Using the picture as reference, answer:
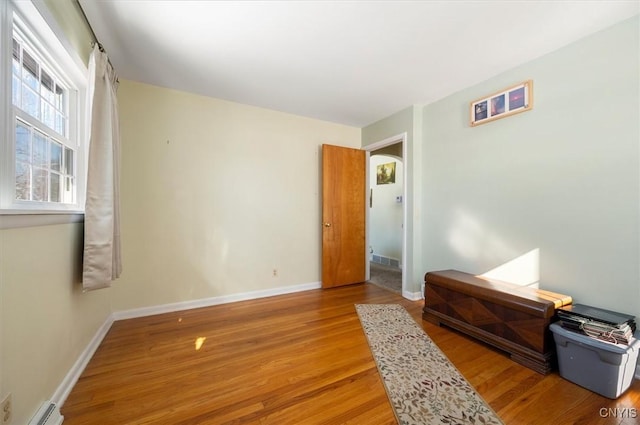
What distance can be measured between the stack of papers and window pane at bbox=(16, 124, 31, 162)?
3.33 m

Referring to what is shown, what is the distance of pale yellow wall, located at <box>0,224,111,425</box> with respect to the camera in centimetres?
102

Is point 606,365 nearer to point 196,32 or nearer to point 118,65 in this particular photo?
point 196,32

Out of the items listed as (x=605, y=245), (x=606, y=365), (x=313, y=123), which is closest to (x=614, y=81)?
(x=605, y=245)

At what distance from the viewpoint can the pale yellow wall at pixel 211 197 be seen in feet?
8.38

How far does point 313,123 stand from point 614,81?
2.90m

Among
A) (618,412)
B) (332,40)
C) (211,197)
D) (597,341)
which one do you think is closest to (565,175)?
(597,341)

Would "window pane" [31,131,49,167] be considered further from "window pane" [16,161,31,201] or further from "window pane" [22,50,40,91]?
"window pane" [22,50,40,91]

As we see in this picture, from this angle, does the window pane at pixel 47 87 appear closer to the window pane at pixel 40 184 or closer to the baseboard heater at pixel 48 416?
the window pane at pixel 40 184

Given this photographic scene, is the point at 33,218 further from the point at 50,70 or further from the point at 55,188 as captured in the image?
the point at 50,70

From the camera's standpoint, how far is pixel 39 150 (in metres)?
1.38

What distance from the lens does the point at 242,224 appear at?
308 centimetres

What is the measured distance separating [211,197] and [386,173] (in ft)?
11.8

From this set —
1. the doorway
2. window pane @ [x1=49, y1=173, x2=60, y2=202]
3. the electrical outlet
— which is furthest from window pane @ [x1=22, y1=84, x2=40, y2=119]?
the doorway

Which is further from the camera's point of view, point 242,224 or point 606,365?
point 242,224
